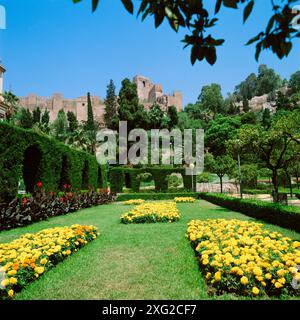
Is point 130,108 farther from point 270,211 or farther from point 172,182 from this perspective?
point 270,211

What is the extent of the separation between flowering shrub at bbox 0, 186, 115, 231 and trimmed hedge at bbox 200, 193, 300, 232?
26.6 ft

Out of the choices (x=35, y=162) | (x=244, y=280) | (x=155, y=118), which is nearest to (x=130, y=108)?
(x=155, y=118)

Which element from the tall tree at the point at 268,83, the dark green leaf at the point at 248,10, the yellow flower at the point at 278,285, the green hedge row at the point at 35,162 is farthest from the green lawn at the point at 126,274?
the tall tree at the point at 268,83

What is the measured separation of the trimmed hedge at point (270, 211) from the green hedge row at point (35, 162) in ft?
29.1

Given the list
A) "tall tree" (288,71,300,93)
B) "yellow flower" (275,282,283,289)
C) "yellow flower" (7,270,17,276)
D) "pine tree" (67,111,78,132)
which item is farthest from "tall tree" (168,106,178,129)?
"yellow flower" (275,282,283,289)

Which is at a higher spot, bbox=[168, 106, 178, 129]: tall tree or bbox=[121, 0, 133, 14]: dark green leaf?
bbox=[168, 106, 178, 129]: tall tree

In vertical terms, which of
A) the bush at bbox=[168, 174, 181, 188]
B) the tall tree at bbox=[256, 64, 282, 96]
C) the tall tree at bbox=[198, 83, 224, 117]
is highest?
the tall tree at bbox=[256, 64, 282, 96]

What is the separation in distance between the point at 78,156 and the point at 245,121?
52372mm

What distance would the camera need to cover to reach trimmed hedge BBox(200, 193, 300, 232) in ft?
28.5

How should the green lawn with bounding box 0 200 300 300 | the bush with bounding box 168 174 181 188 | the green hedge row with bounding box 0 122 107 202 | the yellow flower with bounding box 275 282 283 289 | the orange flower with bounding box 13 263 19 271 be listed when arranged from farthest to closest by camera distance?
the bush with bounding box 168 174 181 188
the green hedge row with bounding box 0 122 107 202
the orange flower with bounding box 13 263 19 271
the green lawn with bounding box 0 200 300 300
the yellow flower with bounding box 275 282 283 289

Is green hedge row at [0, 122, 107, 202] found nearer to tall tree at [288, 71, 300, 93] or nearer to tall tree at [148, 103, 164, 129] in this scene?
tall tree at [148, 103, 164, 129]

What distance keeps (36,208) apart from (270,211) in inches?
330
